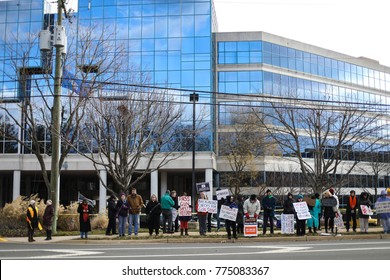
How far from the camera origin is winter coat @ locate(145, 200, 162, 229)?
63.4 ft

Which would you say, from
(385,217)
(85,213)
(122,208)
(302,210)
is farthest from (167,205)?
(385,217)

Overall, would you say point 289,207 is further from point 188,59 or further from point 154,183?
point 188,59

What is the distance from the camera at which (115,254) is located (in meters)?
12.9

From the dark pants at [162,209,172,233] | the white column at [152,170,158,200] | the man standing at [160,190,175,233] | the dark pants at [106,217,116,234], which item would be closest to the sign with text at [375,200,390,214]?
the man standing at [160,190,175,233]

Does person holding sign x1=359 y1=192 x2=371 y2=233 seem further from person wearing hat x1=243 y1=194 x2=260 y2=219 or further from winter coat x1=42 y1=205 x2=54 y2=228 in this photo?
winter coat x1=42 y1=205 x2=54 y2=228

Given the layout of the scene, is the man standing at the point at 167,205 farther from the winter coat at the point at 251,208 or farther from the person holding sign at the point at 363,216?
the person holding sign at the point at 363,216

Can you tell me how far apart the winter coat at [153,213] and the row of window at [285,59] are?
38.0m

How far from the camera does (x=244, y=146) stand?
4191 centimetres

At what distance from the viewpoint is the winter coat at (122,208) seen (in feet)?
62.1

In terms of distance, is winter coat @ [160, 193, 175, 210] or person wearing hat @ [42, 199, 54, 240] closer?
person wearing hat @ [42, 199, 54, 240]

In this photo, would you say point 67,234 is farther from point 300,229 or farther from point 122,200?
point 300,229

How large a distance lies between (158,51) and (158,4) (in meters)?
5.38

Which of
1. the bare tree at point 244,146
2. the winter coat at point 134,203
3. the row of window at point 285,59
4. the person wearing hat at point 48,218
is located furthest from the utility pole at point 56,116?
the row of window at point 285,59

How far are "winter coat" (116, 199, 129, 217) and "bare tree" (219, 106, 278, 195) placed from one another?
18.9 m
